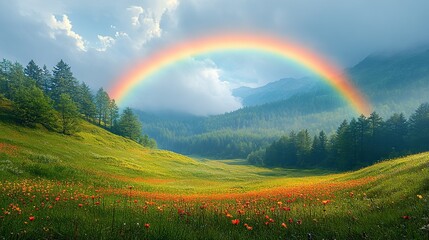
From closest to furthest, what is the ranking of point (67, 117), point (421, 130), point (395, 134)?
point (67, 117) → point (421, 130) → point (395, 134)

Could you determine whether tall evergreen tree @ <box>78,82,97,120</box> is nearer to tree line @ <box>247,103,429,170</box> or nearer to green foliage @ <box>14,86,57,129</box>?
green foliage @ <box>14,86,57,129</box>

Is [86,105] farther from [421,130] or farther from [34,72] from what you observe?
[421,130]

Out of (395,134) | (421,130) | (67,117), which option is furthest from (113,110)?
(421,130)

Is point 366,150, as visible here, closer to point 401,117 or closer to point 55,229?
point 401,117

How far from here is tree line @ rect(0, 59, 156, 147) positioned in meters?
70.6

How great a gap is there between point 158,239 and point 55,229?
2223 mm

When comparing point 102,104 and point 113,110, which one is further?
point 113,110

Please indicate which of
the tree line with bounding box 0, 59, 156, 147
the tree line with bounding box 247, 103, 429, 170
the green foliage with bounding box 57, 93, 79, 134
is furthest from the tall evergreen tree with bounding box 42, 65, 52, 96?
the tree line with bounding box 247, 103, 429, 170

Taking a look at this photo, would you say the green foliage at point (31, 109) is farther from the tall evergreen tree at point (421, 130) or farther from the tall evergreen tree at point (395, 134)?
the tall evergreen tree at point (421, 130)

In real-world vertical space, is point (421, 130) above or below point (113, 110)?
below

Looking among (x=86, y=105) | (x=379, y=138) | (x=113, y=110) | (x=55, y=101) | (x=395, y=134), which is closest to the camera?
(x=395, y=134)

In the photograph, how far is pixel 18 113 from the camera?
6825 cm

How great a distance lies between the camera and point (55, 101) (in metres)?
109

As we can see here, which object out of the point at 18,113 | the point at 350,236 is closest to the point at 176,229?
the point at 350,236
